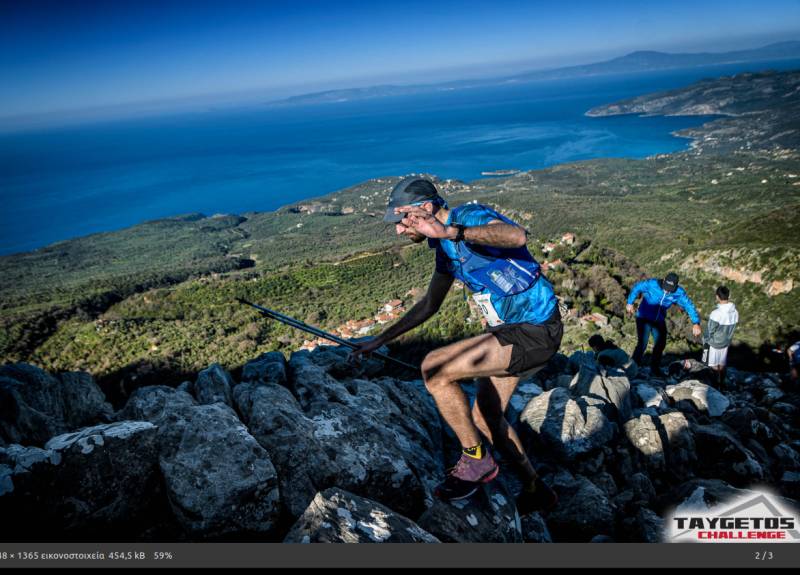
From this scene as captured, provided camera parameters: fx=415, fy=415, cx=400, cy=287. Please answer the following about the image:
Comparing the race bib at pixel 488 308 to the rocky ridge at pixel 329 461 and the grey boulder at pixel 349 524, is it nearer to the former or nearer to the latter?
the rocky ridge at pixel 329 461

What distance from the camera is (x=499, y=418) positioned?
3.46m

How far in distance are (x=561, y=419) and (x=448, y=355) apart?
9.25 ft

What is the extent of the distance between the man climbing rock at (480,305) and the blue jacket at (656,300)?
251 inches

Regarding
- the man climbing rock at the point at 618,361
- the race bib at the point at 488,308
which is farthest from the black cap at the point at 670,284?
the race bib at the point at 488,308

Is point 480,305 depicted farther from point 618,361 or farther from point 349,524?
point 618,361

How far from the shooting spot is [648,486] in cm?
428

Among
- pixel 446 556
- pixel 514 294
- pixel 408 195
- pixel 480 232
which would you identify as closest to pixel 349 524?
pixel 446 556

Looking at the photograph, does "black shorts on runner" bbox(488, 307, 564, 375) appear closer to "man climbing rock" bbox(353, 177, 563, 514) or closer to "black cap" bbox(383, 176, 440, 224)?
"man climbing rock" bbox(353, 177, 563, 514)

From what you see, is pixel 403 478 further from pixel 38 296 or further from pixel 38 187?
pixel 38 187

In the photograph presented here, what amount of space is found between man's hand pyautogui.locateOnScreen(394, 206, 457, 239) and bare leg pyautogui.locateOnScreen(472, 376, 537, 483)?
1364 mm

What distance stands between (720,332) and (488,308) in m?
6.77

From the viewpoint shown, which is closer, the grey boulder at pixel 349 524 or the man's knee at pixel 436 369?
the grey boulder at pixel 349 524

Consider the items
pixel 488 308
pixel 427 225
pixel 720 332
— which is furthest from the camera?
pixel 720 332

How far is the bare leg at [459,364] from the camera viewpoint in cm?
294
